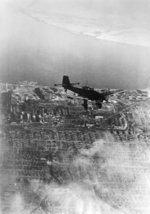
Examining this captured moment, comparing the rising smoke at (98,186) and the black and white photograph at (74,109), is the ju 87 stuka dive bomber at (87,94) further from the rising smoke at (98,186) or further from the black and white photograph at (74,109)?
the rising smoke at (98,186)

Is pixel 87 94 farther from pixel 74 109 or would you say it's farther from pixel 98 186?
pixel 98 186

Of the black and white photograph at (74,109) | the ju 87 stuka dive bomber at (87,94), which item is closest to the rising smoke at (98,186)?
the black and white photograph at (74,109)

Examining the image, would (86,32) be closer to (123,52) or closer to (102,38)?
(102,38)

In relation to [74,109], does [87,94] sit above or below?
above

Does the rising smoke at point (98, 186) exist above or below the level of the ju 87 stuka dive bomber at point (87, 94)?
below

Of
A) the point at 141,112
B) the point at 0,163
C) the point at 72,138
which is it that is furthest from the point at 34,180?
the point at 141,112

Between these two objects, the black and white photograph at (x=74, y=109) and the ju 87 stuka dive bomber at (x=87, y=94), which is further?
the ju 87 stuka dive bomber at (x=87, y=94)

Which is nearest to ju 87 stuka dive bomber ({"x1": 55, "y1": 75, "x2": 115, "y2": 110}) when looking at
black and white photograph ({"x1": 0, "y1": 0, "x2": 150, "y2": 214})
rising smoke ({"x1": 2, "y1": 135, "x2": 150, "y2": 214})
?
black and white photograph ({"x1": 0, "y1": 0, "x2": 150, "y2": 214})

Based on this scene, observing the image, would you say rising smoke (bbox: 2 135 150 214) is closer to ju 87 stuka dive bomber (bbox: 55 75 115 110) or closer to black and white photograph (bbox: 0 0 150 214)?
black and white photograph (bbox: 0 0 150 214)

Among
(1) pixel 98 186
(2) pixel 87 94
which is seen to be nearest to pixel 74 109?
(2) pixel 87 94
